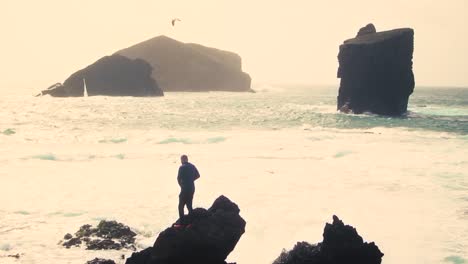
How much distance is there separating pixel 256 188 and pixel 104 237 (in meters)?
7.55

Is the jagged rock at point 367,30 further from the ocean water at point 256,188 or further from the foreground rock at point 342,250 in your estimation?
the foreground rock at point 342,250

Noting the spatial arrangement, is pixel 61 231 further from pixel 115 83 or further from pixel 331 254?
pixel 115 83

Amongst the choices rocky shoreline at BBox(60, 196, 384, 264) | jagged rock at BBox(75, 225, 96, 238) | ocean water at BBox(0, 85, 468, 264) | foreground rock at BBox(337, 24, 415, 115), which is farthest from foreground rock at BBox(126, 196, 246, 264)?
foreground rock at BBox(337, 24, 415, 115)

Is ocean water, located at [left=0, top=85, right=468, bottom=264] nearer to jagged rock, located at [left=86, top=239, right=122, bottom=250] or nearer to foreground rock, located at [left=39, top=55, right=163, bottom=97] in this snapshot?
jagged rock, located at [left=86, top=239, right=122, bottom=250]

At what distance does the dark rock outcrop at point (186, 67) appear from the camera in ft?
585

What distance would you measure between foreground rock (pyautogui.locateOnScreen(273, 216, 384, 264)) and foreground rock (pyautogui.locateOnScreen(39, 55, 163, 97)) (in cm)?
11842

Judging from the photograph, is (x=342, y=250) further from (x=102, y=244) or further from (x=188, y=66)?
(x=188, y=66)

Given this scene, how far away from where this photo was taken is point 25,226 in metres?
12.6

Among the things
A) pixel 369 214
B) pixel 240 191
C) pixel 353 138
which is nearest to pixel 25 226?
pixel 240 191

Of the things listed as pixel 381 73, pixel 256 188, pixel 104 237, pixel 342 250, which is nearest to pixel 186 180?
pixel 104 237

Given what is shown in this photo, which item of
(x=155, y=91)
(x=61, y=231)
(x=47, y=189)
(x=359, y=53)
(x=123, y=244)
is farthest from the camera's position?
(x=155, y=91)

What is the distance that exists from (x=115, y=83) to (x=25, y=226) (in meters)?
119

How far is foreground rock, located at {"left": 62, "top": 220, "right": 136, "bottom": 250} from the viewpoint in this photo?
1084 centimetres

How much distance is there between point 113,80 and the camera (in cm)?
12756
